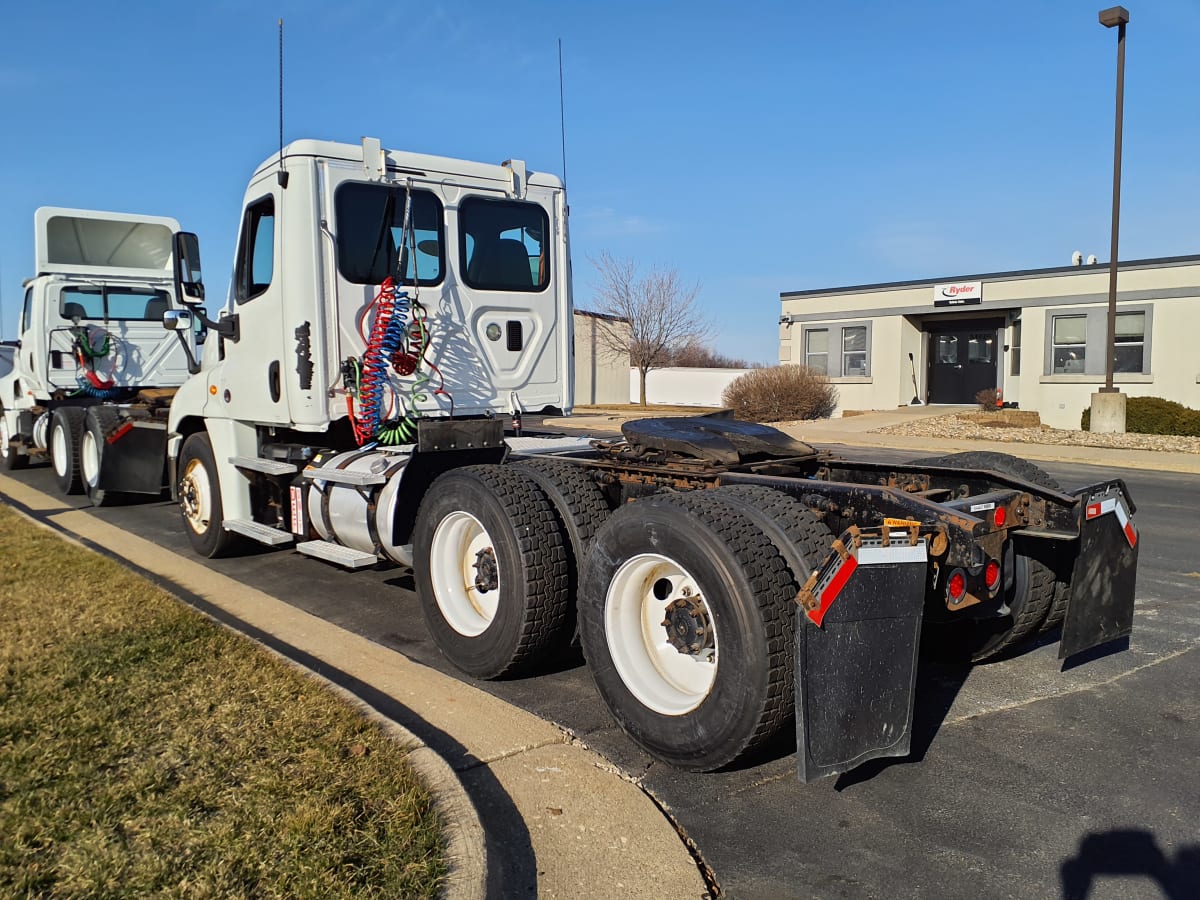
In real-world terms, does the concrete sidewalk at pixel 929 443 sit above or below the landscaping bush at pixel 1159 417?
below

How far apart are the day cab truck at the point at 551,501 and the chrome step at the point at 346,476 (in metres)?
0.02

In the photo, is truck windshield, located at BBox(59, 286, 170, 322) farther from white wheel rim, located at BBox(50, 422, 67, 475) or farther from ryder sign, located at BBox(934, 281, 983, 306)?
ryder sign, located at BBox(934, 281, 983, 306)

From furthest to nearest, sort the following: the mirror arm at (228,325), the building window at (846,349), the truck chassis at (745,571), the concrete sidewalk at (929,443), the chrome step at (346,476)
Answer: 1. the building window at (846,349)
2. the concrete sidewalk at (929,443)
3. the mirror arm at (228,325)
4. the chrome step at (346,476)
5. the truck chassis at (745,571)

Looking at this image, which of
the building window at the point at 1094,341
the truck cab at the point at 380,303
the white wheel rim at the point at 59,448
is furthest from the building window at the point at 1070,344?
the white wheel rim at the point at 59,448

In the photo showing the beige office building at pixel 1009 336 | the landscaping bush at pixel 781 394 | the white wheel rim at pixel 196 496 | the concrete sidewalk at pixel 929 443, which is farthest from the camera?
the landscaping bush at pixel 781 394

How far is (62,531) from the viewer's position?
30.2ft

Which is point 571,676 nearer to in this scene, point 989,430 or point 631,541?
point 631,541

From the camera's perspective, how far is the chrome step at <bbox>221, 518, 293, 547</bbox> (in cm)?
693

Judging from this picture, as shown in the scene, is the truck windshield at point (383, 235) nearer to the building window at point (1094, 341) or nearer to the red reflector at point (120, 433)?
the red reflector at point (120, 433)

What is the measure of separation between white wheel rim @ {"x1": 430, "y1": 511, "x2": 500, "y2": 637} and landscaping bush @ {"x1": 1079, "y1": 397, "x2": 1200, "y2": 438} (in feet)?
63.9

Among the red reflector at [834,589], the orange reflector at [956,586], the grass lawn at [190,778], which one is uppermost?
the red reflector at [834,589]

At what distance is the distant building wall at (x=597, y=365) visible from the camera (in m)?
40.2

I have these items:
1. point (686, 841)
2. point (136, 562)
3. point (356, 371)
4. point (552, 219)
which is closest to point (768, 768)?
point (686, 841)

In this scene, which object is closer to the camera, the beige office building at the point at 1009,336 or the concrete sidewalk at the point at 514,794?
the concrete sidewalk at the point at 514,794
